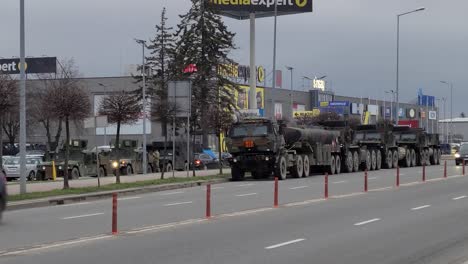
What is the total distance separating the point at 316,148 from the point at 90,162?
1245 cm

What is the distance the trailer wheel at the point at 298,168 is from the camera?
35.2m

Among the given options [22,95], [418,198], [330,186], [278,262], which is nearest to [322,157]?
[330,186]

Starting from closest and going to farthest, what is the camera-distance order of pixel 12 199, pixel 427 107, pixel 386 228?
pixel 386 228, pixel 12 199, pixel 427 107

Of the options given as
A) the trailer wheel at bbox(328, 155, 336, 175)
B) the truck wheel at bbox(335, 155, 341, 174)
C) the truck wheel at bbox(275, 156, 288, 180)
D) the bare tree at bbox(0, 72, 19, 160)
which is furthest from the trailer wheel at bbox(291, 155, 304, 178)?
the bare tree at bbox(0, 72, 19, 160)

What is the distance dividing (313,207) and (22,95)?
10388mm

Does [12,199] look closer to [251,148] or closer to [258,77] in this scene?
[251,148]

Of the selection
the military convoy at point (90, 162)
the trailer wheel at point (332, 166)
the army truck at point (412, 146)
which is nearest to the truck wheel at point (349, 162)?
the trailer wheel at point (332, 166)

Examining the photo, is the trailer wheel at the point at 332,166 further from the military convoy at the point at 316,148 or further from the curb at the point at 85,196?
the curb at the point at 85,196

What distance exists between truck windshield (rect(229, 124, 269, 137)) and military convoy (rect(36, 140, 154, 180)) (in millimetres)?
6197

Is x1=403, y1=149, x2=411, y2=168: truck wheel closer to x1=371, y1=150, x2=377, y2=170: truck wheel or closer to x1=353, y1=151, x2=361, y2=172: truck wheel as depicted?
x1=371, y1=150, x2=377, y2=170: truck wheel

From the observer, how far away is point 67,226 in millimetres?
14664

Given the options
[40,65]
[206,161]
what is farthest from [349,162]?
[40,65]

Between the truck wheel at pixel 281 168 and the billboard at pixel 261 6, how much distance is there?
2598 centimetres

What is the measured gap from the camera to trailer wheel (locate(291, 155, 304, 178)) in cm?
3517
